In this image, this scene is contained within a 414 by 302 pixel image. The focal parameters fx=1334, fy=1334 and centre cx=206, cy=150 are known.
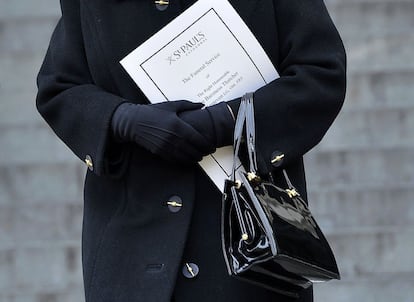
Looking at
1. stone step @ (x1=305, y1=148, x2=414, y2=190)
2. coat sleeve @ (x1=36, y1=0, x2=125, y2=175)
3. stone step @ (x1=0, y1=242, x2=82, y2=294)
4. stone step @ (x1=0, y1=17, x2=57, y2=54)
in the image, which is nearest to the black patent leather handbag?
coat sleeve @ (x1=36, y1=0, x2=125, y2=175)

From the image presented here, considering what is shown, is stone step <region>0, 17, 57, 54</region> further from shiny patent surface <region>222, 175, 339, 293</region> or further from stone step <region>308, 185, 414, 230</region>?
shiny patent surface <region>222, 175, 339, 293</region>

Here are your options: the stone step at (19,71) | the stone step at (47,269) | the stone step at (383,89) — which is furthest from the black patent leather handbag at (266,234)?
the stone step at (19,71)

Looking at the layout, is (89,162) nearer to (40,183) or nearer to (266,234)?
(266,234)

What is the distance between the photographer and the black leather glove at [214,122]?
3.17 meters

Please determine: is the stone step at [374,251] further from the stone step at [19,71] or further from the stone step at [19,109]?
the stone step at [19,71]

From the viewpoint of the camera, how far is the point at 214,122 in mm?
3182

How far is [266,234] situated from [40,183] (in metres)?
3.60

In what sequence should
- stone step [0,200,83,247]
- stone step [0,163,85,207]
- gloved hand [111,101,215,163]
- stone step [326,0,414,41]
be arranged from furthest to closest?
stone step [326,0,414,41]
stone step [0,163,85,207]
stone step [0,200,83,247]
gloved hand [111,101,215,163]

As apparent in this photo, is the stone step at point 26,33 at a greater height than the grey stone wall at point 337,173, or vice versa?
the stone step at point 26,33

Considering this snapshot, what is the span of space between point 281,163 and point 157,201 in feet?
1.05

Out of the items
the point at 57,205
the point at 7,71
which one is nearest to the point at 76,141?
the point at 57,205

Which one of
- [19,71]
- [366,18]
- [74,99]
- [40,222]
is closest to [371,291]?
[366,18]

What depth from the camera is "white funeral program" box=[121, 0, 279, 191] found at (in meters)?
3.25

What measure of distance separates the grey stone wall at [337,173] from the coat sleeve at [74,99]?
113 inches
